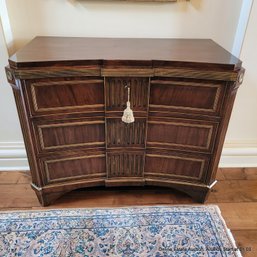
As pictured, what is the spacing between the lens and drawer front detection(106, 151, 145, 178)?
1343 millimetres

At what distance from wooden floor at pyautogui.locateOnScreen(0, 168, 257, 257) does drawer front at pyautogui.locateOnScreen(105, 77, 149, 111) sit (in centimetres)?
64

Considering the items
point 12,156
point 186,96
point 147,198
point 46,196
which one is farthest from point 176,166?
point 12,156

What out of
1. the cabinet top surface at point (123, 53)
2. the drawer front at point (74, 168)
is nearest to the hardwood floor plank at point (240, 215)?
the drawer front at point (74, 168)

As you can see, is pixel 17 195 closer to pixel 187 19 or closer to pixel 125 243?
pixel 125 243

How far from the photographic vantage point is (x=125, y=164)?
1.38 m

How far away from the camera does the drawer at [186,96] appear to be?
114cm

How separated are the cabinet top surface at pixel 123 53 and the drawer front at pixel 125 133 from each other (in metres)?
0.31

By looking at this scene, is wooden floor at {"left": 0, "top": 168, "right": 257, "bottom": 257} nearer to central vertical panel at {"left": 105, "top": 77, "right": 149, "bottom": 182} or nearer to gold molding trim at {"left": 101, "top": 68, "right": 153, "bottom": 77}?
central vertical panel at {"left": 105, "top": 77, "right": 149, "bottom": 182}

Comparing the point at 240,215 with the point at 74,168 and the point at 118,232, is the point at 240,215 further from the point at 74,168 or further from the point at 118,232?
the point at 74,168

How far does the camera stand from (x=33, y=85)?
109 cm

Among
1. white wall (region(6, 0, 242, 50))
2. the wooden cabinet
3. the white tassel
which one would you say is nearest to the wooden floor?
the wooden cabinet

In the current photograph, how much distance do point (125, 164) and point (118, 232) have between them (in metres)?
0.37

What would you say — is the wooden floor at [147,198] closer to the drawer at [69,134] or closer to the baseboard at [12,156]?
the baseboard at [12,156]

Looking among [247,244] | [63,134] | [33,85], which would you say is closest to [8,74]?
[33,85]
